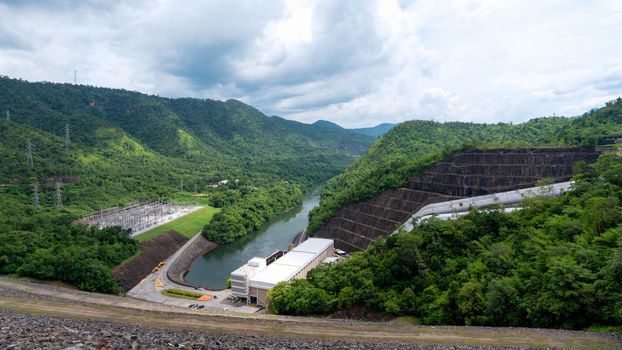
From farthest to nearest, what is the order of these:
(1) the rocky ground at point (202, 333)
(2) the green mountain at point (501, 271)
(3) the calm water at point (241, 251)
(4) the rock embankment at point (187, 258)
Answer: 1. (3) the calm water at point (241, 251)
2. (4) the rock embankment at point (187, 258)
3. (2) the green mountain at point (501, 271)
4. (1) the rocky ground at point (202, 333)

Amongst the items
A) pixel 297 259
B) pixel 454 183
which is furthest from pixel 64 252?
pixel 454 183

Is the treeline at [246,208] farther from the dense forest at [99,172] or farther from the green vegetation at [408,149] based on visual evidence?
the green vegetation at [408,149]

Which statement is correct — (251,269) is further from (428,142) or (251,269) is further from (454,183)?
(428,142)

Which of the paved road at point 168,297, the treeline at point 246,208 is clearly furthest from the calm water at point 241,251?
the paved road at point 168,297

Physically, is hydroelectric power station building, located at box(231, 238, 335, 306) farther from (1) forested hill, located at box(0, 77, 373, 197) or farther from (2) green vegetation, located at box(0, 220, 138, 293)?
(1) forested hill, located at box(0, 77, 373, 197)

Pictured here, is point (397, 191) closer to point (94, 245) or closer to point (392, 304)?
point (392, 304)

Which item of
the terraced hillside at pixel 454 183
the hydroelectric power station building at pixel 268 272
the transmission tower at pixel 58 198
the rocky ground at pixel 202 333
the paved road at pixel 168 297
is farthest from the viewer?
the transmission tower at pixel 58 198

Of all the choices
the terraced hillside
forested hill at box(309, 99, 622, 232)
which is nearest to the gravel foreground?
the terraced hillside
